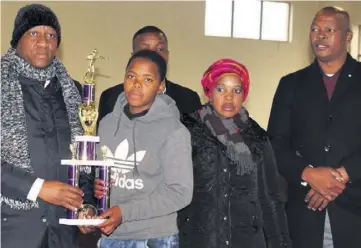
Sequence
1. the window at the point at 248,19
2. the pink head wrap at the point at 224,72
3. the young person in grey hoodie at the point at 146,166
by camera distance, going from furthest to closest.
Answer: the window at the point at 248,19 < the pink head wrap at the point at 224,72 < the young person in grey hoodie at the point at 146,166

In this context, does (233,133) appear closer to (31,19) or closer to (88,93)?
(88,93)

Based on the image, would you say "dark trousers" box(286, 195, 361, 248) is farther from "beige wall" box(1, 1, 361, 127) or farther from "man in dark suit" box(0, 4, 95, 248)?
"beige wall" box(1, 1, 361, 127)

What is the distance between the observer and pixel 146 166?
2680 millimetres

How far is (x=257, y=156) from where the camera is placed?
116 inches

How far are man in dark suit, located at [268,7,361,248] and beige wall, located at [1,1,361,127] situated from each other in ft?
12.3

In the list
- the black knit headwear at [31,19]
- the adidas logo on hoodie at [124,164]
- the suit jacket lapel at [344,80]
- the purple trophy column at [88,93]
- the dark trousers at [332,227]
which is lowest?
the dark trousers at [332,227]

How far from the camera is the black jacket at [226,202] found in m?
2.84

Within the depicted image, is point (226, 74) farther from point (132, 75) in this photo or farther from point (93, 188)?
point (93, 188)

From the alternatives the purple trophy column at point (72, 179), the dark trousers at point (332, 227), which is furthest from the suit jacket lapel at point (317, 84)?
the purple trophy column at point (72, 179)

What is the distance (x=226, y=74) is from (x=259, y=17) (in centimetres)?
546

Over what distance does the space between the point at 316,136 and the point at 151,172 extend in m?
1.12

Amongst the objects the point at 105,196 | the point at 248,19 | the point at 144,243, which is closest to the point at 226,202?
the point at 144,243

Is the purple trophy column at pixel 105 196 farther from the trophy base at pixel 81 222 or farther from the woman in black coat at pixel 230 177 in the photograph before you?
the woman in black coat at pixel 230 177

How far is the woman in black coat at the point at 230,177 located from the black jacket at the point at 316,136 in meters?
0.41
